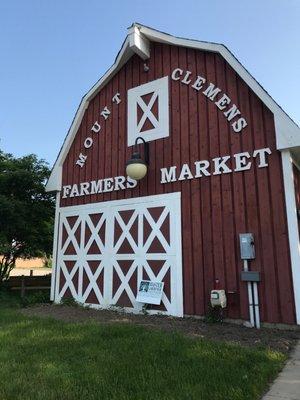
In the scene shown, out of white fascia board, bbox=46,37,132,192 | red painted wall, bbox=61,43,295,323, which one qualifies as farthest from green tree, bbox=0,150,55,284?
red painted wall, bbox=61,43,295,323

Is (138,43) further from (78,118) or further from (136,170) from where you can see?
(136,170)

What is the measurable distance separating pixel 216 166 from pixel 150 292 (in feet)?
9.92

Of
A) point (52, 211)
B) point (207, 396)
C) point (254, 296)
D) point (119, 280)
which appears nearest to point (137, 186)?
point (119, 280)

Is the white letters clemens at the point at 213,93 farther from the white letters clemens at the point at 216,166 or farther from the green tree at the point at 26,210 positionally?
the green tree at the point at 26,210

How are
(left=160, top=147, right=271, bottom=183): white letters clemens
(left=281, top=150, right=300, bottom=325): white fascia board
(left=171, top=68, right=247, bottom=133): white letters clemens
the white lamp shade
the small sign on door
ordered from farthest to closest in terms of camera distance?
the white lamp shade < the small sign on door < (left=171, top=68, right=247, bottom=133): white letters clemens < (left=160, top=147, right=271, bottom=183): white letters clemens < (left=281, top=150, right=300, bottom=325): white fascia board

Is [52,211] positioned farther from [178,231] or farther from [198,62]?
[198,62]

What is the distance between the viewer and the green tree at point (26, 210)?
1212cm

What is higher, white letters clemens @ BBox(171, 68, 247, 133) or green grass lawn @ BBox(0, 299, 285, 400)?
white letters clemens @ BBox(171, 68, 247, 133)

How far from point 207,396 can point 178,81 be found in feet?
22.9

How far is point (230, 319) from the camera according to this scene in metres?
7.18

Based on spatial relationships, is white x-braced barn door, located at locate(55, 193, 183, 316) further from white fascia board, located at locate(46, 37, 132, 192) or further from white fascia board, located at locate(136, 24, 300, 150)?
white fascia board, located at locate(136, 24, 300, 150)

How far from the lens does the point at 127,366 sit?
14.6 feet

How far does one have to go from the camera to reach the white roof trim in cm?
700

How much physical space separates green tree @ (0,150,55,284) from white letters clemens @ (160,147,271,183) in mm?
5679
